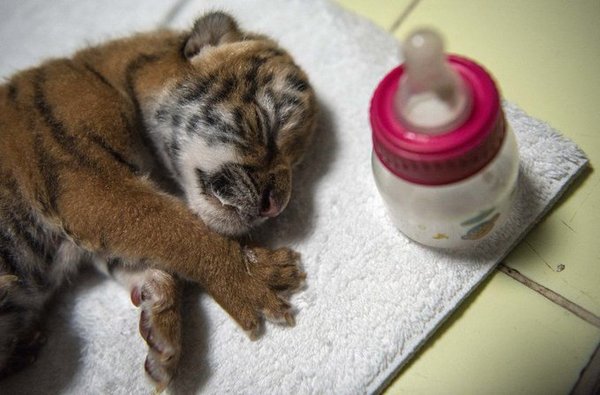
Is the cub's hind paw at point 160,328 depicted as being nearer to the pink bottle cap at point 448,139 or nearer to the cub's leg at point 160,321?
the cub's leg at point 160,321

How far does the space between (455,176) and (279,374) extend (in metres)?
0.47

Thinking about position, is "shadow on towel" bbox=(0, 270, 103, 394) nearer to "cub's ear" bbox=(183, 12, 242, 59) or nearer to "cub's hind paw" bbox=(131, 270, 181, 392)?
"cub's hind paw" bbox=(131, 270, 181, 392)

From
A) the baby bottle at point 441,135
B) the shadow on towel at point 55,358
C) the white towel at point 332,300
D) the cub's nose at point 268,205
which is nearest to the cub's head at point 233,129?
the cub's nose at point 268,205

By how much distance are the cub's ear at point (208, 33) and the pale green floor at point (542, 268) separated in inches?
20.2

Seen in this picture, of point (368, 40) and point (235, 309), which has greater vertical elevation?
point (368, 40)

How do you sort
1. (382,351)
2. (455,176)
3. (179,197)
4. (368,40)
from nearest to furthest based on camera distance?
(455,176)
(382,351)
(179,197)
(368,40)

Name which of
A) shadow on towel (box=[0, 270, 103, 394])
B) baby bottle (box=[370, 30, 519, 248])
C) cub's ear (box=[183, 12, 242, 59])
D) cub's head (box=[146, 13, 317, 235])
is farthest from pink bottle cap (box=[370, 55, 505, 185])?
shadow on towel (box=[0, 270, 103, 394])

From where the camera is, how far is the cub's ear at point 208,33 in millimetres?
1031

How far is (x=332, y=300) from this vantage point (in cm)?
99

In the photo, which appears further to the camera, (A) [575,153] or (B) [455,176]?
(A) [575,153]

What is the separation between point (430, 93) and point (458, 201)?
0.55 feet

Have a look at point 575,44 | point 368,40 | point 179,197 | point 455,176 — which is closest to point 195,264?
point 179,197

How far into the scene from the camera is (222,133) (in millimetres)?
949

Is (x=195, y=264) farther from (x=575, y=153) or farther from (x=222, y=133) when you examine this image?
(x=575, y=153)
